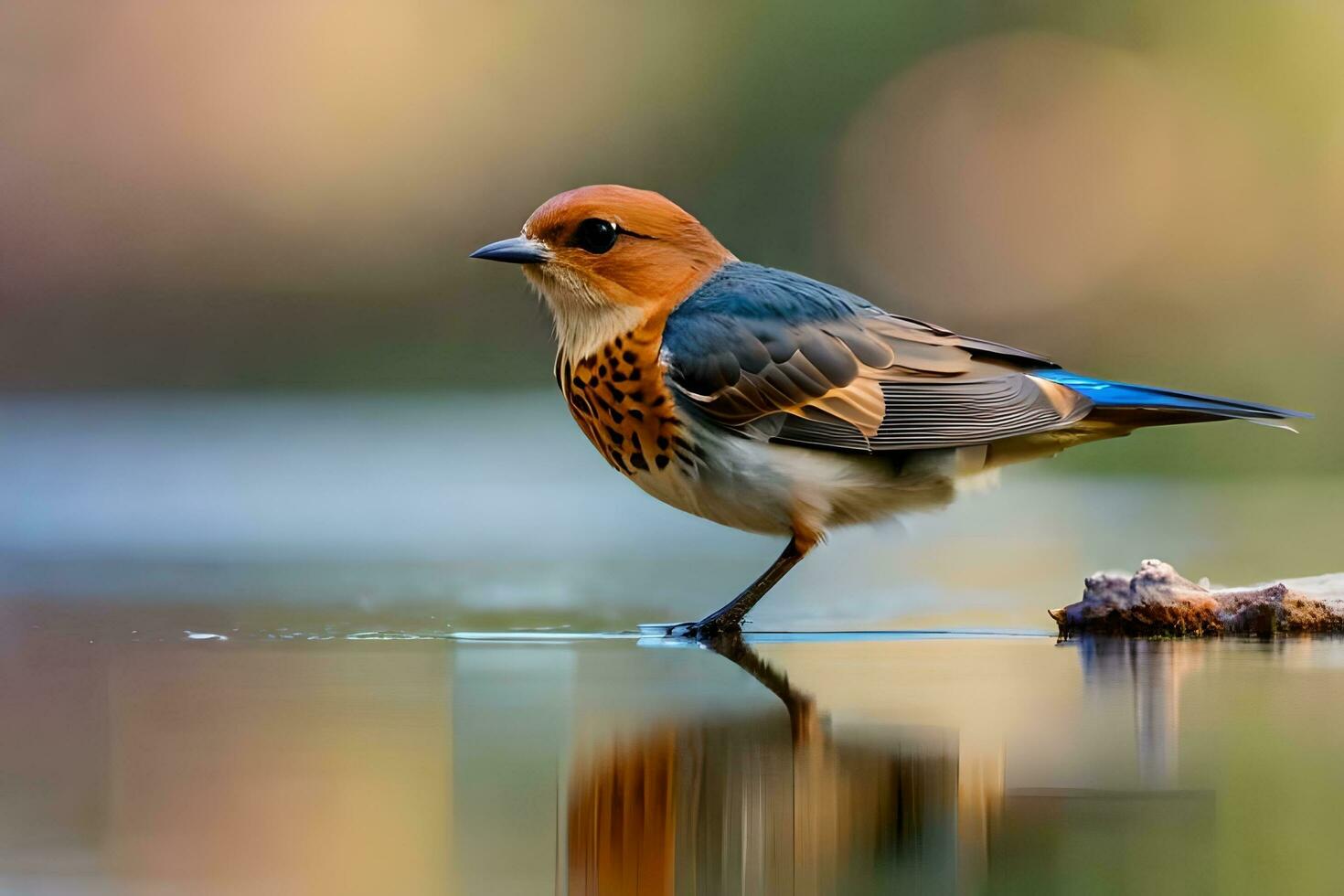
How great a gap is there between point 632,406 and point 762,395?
0.28 m

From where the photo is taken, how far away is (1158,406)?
3426 millimetres

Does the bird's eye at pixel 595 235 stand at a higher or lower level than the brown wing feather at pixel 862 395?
higher

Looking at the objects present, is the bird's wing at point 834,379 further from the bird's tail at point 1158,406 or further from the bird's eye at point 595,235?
the bird's eye at point 595,235

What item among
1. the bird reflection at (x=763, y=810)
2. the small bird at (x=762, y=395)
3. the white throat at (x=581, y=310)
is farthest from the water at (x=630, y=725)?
the white throat at (x=581, y=310)

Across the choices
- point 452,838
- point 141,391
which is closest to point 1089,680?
point 452,838

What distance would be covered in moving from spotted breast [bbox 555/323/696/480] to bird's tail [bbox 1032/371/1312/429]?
2.86 ft

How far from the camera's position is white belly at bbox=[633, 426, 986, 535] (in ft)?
11.2

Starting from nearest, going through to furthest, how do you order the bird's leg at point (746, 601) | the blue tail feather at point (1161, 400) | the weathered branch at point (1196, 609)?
the weathered branch at point (1196, 609), the blue tail feather at point (1161, 400), the bird's leg at point (746, 601)

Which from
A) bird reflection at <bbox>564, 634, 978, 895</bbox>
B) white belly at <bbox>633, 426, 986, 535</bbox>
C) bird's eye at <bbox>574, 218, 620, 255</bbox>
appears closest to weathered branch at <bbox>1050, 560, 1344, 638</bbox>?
white belly at <bbox>633, 426, 986, 535</bbox>

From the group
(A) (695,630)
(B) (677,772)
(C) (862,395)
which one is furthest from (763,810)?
(C) (862,395)

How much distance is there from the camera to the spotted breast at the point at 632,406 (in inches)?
134

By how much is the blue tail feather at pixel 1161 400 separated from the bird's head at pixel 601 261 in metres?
0.89

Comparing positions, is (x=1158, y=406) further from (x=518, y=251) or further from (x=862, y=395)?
(x=518, y=251)

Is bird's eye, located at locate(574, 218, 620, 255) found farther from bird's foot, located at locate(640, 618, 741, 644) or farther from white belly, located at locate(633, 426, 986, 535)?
bird's foot, located at locate(640, 618, 741, 644)
